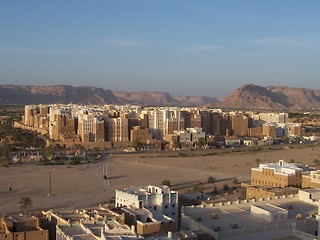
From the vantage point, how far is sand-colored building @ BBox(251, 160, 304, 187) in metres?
29.7

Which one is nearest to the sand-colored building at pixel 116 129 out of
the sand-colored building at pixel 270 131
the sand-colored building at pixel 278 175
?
the sand-colored building at pixel 270 131

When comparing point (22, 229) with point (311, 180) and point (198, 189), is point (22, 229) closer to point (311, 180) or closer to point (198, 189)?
point (198, 189)

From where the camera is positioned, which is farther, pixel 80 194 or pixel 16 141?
pixel 16 141

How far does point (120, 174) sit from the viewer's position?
4138 centimetres

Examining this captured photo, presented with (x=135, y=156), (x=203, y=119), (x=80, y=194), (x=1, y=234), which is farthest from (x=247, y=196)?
(x=203, y=119)

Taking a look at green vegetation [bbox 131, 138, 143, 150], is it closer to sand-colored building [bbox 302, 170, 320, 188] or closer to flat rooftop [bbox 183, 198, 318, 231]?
sand-colored building [bbox 302, 170, 320, 188]

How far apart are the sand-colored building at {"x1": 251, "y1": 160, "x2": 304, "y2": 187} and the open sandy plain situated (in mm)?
5899

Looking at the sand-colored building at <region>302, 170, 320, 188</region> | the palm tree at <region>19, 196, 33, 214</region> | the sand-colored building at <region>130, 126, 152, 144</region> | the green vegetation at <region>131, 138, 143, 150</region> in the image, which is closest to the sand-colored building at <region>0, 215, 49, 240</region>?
the palm tree at <region>19, 196, 33, 214</region>

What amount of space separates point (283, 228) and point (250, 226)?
134cm

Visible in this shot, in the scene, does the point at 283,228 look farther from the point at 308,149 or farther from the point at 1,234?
the point at 308,149

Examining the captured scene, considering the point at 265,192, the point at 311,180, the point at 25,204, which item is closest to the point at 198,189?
the point at 311,180

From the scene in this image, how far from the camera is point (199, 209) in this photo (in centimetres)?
2106

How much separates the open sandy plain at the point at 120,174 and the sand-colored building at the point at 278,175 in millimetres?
5899

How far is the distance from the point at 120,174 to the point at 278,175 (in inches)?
614
